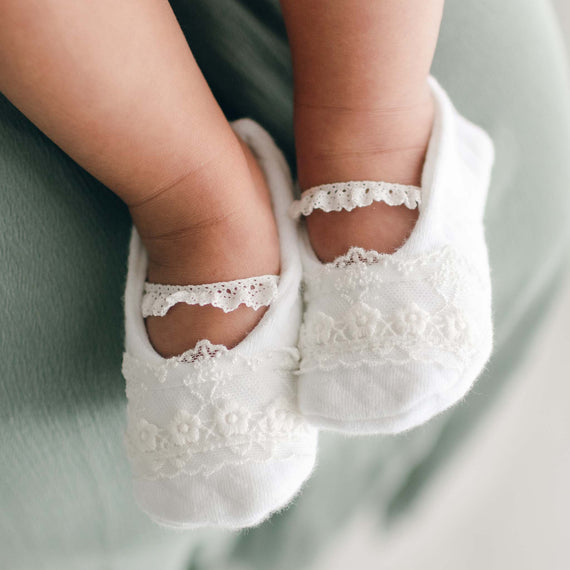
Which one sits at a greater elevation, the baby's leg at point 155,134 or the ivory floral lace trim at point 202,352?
the baby's leg at point 155,134

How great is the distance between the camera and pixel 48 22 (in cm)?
42

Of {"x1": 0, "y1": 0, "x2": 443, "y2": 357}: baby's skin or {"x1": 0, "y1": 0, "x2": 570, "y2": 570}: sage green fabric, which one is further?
{"x1": 0, "y1": 0, "x2": 570, "y2": 570}: sage green fabric

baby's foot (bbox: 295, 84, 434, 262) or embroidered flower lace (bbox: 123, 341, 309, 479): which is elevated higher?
baby's foot (bbox: 295, 84, 434, 262)

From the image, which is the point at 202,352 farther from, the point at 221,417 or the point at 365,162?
the point at 365,162

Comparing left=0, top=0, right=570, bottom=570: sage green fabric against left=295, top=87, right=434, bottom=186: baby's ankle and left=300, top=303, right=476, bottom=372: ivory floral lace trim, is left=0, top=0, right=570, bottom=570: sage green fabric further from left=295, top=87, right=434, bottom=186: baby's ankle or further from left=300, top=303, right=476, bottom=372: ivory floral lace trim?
left=300, top=303, right=476, bottom=372: ivory floral lace trim

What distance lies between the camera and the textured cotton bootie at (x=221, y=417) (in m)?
0.50

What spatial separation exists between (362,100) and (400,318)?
0.18 meters

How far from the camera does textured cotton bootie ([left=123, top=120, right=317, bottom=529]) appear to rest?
19.5 inches

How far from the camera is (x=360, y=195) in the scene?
20.8 inches

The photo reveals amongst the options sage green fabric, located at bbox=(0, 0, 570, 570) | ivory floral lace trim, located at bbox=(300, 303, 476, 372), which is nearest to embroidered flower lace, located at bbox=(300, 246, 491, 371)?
ivory floral lace trim, located at bbox=(300, 303, 476, 372)

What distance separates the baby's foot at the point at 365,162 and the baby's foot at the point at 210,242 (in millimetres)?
52

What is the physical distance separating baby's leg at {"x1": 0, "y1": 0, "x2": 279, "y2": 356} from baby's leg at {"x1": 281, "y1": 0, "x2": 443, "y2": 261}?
6 centimetres

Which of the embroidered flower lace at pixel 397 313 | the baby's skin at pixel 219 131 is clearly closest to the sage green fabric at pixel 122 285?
the baby's skin at pixel 219 131

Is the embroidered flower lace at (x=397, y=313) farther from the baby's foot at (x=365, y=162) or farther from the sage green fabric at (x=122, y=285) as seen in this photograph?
the sage green fabric at (x=122, y=285)
